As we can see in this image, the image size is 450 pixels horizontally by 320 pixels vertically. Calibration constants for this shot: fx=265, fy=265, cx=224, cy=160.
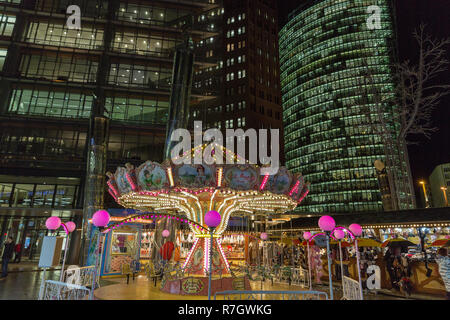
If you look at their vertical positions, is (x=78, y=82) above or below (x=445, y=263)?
above

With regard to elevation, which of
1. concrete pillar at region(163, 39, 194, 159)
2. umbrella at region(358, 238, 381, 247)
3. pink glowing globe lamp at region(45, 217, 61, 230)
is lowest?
umbrella at region(358, 238, 381, 247)

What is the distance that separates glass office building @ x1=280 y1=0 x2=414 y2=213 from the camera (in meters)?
64.8

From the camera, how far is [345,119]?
2726 inches

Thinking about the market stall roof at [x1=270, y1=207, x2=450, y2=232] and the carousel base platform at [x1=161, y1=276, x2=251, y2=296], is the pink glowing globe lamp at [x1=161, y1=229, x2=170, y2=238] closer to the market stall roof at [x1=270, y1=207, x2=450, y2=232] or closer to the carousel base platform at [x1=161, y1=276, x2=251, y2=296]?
the carousel base platform at [x1=161, y1=276, x2=251, y2=296]

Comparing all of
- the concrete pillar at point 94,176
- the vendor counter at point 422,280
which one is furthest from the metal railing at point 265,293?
the concrete pillar at point 94,176

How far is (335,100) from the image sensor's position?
71125 mm

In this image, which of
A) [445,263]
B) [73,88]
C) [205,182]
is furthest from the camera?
[73,88]

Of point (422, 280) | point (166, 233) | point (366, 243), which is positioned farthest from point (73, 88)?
point (422, 280)

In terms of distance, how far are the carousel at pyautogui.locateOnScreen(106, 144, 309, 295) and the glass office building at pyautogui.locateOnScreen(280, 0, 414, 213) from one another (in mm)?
59690

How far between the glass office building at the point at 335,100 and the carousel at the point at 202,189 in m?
59.7

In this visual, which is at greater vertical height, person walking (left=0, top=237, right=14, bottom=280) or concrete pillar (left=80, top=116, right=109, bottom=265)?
concrete pillar (left=80, top=116, right=109, bottom=265)

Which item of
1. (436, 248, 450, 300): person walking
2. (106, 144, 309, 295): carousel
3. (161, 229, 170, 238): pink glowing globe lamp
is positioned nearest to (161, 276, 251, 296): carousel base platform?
(106, 144, 309, 295): carousel

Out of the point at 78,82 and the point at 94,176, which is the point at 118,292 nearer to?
the point at 94,176

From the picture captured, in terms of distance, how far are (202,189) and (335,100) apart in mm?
71130
